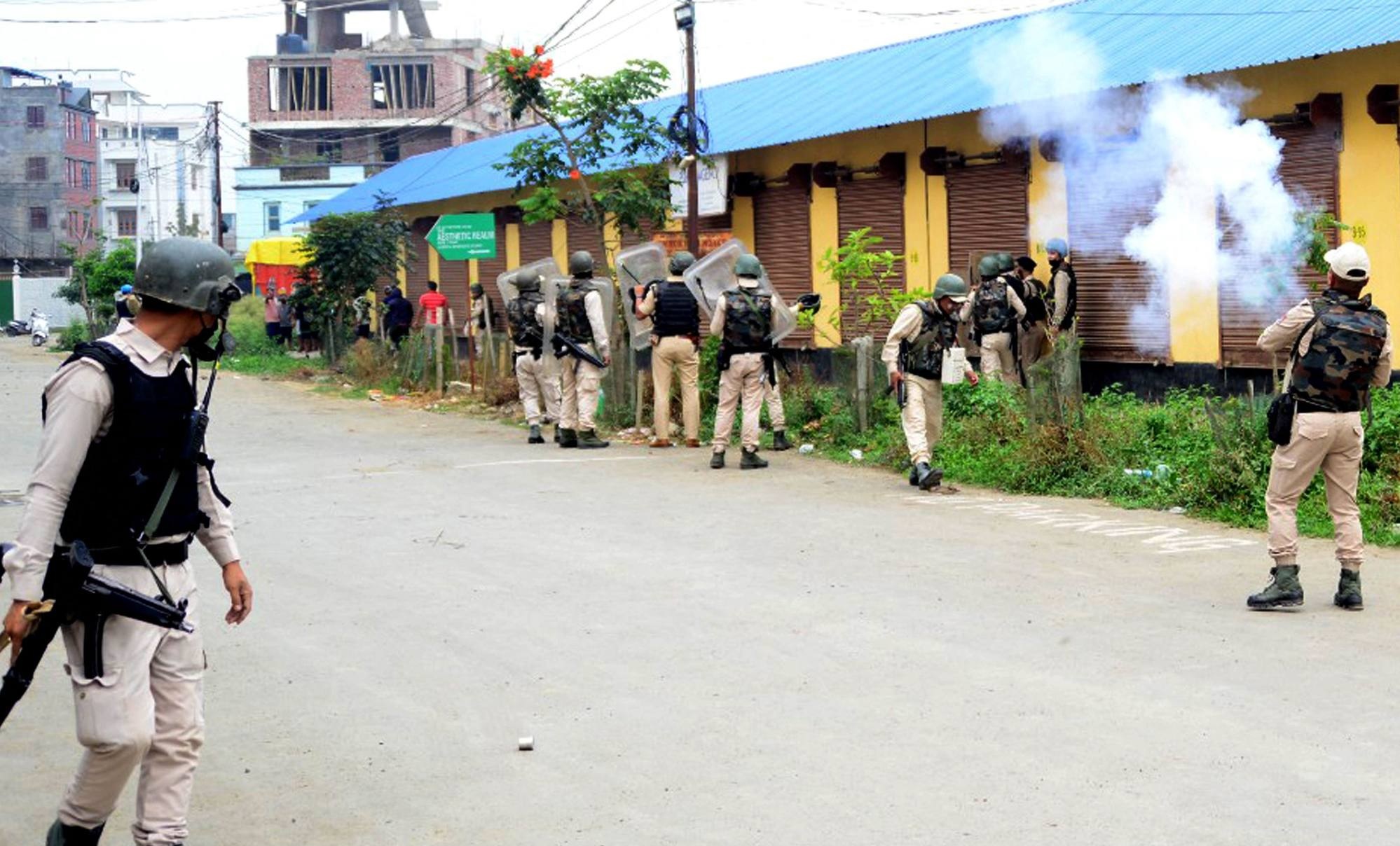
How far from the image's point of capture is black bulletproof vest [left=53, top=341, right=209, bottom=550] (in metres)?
4.59

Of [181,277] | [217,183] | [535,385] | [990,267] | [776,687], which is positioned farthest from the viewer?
[217,183]

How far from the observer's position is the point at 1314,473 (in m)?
8.48

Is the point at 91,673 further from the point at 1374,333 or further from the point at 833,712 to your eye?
the point at 1374,333

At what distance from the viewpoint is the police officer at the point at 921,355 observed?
13.7 metres

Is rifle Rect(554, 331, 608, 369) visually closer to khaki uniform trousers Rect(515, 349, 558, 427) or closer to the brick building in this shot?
khaki uniform trousers Rect(515, 349, 558, 427)

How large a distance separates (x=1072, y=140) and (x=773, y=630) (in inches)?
438

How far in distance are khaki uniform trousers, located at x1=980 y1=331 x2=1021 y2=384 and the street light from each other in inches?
228

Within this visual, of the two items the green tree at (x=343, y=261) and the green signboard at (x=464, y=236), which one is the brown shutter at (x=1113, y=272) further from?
the green tree at (x=343, y=261)

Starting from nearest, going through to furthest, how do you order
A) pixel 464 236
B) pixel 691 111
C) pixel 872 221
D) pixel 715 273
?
pixel 715 273 → pixel 691 111 → pixel 872 221 → pixel 464 236

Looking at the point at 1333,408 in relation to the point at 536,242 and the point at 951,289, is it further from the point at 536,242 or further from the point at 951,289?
the point at 536,242

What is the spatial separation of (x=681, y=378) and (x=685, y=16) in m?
5.52

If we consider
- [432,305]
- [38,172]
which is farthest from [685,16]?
[38,172]

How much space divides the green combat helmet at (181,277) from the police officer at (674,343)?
12.2 metres

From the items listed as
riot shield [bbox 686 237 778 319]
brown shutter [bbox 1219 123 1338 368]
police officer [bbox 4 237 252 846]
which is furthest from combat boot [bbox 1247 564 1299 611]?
riot shield [bbox 686 237 778 319]
